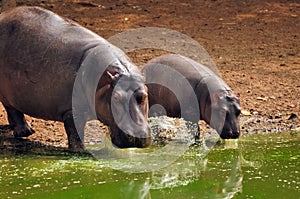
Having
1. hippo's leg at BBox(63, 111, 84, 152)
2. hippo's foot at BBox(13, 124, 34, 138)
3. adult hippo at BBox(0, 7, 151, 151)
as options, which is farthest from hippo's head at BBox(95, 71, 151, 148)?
hippo's foot at BBox(13, 124, 34, 138)

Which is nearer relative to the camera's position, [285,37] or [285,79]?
[285,79]

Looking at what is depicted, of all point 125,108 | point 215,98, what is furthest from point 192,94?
point 125,108

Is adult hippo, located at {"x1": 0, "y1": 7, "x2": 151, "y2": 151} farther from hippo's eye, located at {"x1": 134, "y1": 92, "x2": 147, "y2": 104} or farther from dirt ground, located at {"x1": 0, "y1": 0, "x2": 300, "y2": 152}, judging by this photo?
dirt ground, located at {"x1": 0, "y1": 0, "x2": 300, "y2": 152}

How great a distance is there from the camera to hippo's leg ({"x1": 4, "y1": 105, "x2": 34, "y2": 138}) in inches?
351

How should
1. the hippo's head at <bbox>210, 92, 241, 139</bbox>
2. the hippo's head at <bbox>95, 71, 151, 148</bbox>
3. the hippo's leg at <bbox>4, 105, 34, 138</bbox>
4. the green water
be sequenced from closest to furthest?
the green water, the hippo's head at <bbox>95, 71, 151, 148</bbox>, the hippo's head at <bbox>210, 92, 241, 139</bbox>, the hippo's leg at <bbox>4, 105, 34, 138</bbox>

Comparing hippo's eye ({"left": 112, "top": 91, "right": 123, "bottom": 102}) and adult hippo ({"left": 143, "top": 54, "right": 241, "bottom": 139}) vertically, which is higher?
hippo's eye ({"left": 112, "top": 91, "right": 123, "bottom": 102})

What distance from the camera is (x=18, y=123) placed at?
29.4 ft

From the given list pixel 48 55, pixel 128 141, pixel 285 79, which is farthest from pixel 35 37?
pixel 285 79

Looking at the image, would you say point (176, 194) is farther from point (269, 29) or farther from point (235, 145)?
point (269, 29)

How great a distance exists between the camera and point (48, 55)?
830cm

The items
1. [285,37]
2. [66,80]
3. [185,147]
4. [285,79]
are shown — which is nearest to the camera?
[66,80]

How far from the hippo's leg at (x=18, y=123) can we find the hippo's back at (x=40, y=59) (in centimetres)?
19

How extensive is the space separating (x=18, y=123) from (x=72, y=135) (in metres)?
0.98

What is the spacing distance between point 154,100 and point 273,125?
1349 millimetres
